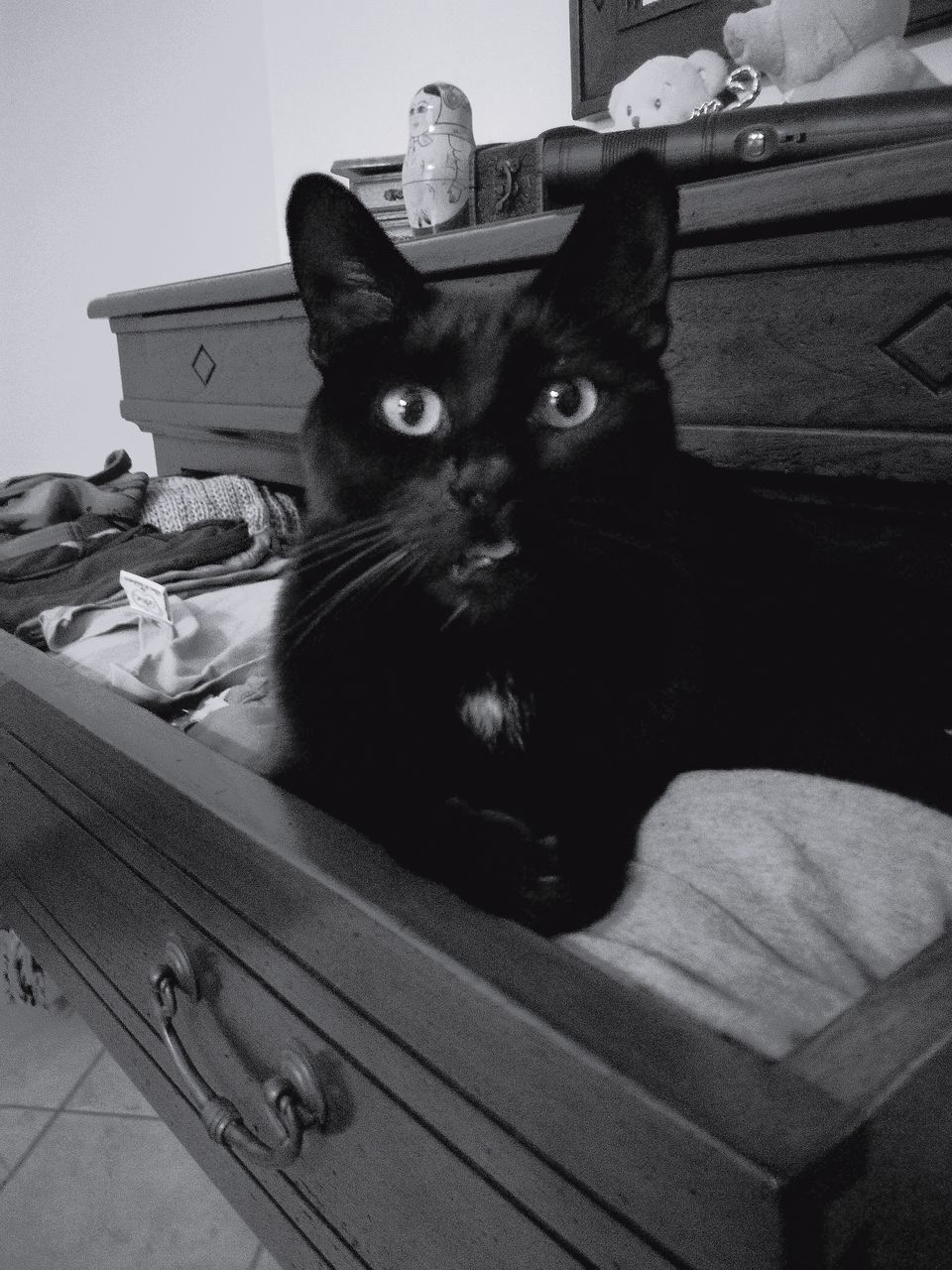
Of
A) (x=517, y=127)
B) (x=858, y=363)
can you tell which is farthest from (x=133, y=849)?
(x=517, y=127)

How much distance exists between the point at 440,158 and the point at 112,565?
626mm

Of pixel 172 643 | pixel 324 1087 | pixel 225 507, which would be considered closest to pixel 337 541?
pixel 324 1087

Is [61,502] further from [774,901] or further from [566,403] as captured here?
[774,901]

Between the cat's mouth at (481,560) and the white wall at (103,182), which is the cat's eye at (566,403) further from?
the white wall at (103,182)

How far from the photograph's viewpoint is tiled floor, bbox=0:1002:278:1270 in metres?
0.78

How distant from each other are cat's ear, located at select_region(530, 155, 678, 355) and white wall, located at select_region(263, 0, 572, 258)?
3.06 ft

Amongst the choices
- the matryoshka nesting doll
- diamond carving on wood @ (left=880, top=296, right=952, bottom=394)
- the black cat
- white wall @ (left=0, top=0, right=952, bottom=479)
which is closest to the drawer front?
the black cat

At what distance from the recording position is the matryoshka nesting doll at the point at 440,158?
3.23ft

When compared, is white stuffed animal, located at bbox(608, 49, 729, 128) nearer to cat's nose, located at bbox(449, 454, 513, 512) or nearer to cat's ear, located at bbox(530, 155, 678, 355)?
cat's ear, located at bbox(530, 155, 678, 355)

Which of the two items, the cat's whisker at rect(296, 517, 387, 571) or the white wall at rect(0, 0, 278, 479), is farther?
the white wall at rect(0, 0, 278, 479)

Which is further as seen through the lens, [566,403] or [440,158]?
[440,158]

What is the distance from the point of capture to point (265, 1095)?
1.24ft

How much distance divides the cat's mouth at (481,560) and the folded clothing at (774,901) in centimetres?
16

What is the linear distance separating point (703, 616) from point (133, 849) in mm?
360
